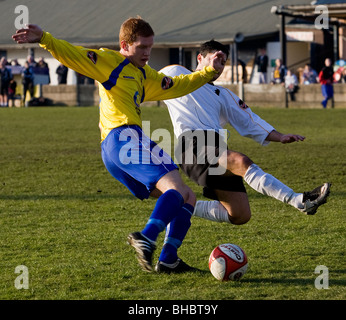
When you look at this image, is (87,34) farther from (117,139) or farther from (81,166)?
(117,139)

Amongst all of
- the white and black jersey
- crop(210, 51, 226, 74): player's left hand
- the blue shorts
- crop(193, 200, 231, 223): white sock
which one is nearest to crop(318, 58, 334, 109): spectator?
the white and black jersey

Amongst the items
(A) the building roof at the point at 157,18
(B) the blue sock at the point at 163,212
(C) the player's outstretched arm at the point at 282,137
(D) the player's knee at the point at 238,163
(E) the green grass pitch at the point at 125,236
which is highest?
(A) the building roof at the point at 157,18

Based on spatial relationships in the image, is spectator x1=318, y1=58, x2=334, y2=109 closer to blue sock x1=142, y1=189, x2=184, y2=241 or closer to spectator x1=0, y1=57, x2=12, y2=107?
spectator x1=0, y1=57, x2=12, y2=107

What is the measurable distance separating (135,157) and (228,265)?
1.04 meters

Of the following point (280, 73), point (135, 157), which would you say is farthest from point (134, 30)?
point (280, 73)

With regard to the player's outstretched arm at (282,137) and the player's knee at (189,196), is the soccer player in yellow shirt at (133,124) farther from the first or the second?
the player's outstretched arm at (282,137)

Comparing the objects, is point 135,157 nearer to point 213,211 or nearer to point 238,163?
point 238,163

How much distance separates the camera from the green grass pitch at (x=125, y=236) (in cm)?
538

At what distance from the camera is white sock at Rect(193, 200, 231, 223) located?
6.82 m

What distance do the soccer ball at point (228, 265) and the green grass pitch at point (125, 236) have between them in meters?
0.06

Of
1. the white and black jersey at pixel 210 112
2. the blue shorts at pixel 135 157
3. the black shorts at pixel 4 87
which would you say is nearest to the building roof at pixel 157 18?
the black shorts at pixel 4 87

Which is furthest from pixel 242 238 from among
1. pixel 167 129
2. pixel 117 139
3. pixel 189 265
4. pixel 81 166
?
pixel 167 129

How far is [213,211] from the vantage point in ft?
22.4

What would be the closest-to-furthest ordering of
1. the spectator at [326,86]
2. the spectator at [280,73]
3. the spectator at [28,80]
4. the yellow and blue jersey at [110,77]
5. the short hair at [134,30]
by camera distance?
the yellow and blue jersey at [110,77]
the short hair at [134,30]
the spectator at [326,86]
the spectator at [280,73]
the spectator at [28,80]
